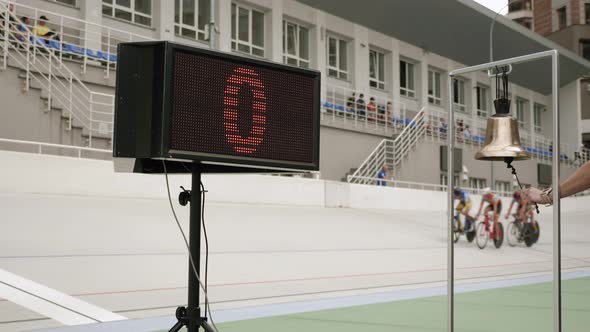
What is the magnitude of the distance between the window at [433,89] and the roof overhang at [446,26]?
1.33 meters

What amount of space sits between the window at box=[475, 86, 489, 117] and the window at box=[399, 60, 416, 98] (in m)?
6.92

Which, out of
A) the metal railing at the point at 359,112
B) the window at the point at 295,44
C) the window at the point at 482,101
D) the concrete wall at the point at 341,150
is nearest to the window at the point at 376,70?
the metal railing at the point at 359,112

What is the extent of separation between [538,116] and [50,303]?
4773 cm

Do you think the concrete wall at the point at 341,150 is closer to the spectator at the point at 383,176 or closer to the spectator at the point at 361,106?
the spectator at the point at 361,106

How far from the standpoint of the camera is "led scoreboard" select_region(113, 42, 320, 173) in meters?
3.66

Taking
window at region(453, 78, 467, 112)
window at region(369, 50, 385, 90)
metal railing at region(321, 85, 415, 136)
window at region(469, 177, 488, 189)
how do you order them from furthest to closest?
window at region(453, 78, 467, 112) < window at region(469, 177, 488, 189) < window at region(369, 50, 385, 90) < metal railing at region(321, 85, 415, 136)

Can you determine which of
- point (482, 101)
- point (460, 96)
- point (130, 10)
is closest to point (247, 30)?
point (130, 10)

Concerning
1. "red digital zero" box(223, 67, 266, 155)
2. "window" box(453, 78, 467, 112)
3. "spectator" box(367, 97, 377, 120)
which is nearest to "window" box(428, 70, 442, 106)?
"window" box(453, 78, 467, 112)

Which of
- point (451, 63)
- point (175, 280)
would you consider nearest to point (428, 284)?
point (175, 280)

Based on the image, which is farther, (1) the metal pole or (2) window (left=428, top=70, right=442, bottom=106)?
(2) window (left=428, top=70, right=442, bottom=106)

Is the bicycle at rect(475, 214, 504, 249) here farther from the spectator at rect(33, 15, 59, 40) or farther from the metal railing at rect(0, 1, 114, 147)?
the spectator at rect(33, 15, 59, 40)

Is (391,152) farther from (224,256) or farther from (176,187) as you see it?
(224,256)

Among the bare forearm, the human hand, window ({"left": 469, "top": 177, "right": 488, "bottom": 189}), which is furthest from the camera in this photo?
window ({"left": 469, "top": 177, "right": 488, "bottom": 189})

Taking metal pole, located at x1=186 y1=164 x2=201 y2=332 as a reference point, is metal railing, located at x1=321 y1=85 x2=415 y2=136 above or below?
above
